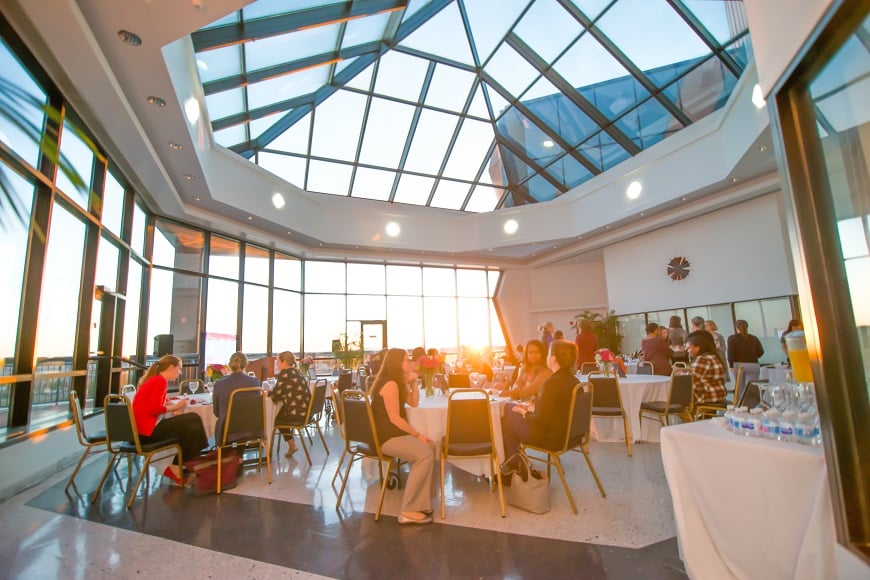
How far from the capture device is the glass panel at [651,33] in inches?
317

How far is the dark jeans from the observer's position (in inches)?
156

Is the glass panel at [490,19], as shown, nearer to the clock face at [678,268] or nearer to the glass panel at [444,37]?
the glass panel at [444,37]

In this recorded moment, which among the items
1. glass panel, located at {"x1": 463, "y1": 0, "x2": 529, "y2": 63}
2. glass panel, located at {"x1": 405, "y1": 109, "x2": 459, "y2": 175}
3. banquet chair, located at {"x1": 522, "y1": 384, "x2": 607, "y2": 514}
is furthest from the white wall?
banquet chair, located at {"x1": 522, "y1": 384, "x2": 607, "y2": 514}

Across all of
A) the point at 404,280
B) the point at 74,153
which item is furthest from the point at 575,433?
the point at 404,280

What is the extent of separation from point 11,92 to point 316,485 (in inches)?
153

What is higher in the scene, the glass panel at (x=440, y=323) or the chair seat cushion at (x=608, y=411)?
the glass panel at (x=440, y=323)

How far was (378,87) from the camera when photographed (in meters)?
10.4

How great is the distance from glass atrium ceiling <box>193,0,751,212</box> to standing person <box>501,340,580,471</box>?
239 inches

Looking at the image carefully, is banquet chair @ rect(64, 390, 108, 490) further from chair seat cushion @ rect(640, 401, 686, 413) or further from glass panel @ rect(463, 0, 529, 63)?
glass panel @ rect(463, 0, 529, 63)

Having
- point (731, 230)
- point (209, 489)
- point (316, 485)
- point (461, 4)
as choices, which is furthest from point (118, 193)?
point (731, 230)

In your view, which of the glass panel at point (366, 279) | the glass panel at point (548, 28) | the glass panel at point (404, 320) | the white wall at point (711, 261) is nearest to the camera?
the white wall at point (711, 261)

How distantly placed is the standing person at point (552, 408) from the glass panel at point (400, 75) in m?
8.51

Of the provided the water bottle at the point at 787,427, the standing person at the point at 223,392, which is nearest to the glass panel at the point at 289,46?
the standing person at the point at 223,392

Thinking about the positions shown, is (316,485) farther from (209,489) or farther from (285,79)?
(285,79)
